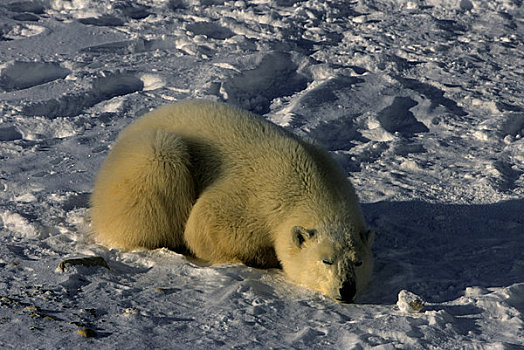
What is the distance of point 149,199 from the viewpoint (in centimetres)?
525

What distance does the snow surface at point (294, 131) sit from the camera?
13.4 ft

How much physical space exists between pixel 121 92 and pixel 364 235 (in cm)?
420

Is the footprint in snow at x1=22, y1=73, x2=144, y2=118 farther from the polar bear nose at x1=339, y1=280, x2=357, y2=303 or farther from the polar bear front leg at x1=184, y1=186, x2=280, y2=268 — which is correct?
the polar bear nose at x1=339, y1=280, x2=357, y2=303

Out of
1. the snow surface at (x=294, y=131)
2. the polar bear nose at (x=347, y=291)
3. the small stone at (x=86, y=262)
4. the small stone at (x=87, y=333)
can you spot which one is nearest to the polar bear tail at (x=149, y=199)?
the snow surface at (x=294, y=131)

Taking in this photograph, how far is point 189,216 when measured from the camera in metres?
5.31

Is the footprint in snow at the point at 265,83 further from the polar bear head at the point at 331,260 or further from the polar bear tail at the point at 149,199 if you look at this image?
the polar bear head at the point at 331,260

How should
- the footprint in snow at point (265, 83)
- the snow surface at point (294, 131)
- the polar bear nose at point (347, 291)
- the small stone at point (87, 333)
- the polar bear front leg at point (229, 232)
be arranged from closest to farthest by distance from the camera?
the small stone at point (87, 333) → the snow surface at point (294, 131) → the polar bear nose at point (347, 291) → the polar bear front leg at point (229, 232) → the footprint in snow at point (265, 83)

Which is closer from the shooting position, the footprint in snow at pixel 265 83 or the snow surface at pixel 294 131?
the snow surface at pixel 294 131

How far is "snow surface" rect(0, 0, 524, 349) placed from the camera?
4.07 meters

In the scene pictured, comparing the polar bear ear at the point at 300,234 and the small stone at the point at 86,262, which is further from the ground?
the polar bear ear at the point at 300,234

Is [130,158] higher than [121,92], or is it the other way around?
[130,158]

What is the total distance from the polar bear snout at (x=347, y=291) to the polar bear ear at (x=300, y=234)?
1.37 feet

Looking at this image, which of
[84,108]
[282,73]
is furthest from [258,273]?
[282,73]

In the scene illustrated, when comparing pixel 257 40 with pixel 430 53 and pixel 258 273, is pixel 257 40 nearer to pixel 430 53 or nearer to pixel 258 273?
pixel 430 53
